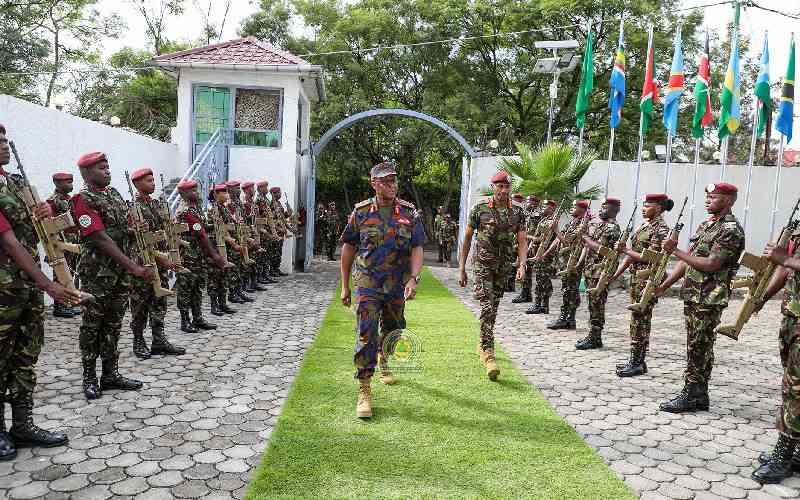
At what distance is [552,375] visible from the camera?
233 inches

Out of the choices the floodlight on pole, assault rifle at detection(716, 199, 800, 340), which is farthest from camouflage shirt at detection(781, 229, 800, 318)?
the floodlight on pole

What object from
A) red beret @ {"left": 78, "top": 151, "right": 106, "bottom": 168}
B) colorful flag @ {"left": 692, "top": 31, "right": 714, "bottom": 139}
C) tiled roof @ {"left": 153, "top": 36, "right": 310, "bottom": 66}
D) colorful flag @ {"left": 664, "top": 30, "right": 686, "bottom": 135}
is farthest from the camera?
tiled roof @ {"left": 153, "top": 36, "right": 310, "bottom": 66}

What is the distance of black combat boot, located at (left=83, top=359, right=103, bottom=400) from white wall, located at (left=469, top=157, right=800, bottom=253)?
11.7 meters

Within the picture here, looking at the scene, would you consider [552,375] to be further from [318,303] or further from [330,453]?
[318,303]

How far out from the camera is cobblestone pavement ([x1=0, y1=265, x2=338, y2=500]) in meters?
3.33

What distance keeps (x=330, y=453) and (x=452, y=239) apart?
48.0ft

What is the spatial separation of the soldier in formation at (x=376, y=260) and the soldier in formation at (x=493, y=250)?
1.20 metres

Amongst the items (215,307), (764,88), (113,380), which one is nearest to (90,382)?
(113,380)

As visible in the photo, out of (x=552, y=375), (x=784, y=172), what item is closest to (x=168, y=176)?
(x=552, y=375)

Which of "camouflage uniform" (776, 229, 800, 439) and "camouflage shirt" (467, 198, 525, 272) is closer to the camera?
"camouflage uniform" (776, 229, 800, 439)

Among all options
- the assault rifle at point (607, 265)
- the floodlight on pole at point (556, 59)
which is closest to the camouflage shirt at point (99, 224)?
the assault rifle at point (607, 265)

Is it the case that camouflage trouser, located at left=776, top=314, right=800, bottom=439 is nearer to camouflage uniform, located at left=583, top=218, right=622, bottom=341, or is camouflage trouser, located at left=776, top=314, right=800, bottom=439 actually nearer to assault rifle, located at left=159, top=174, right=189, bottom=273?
camouflage uniform, located at left=583, top=218, right=622, bottom=341

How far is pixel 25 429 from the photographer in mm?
3699

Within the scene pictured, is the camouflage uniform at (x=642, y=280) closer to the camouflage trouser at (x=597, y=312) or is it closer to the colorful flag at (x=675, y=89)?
the camouflage trouser at (x=597, y=312)
